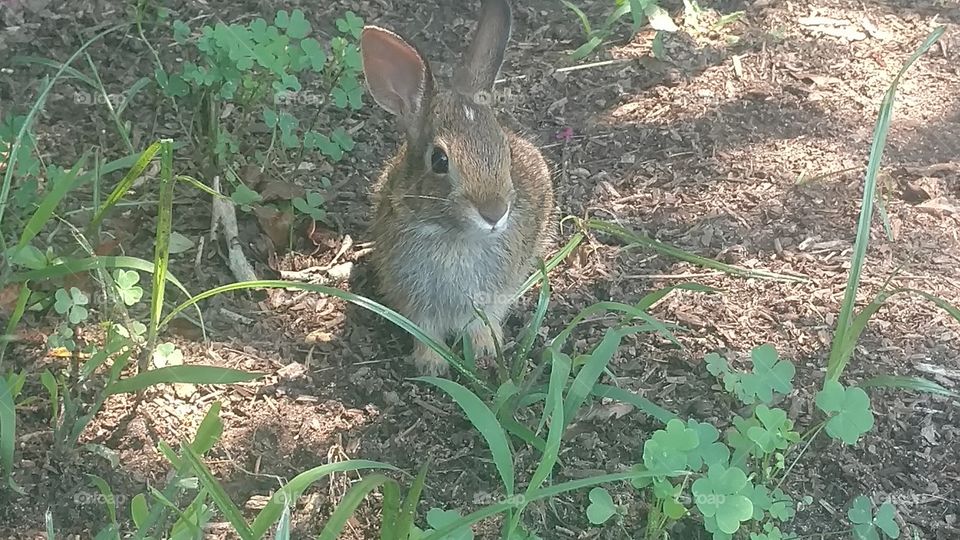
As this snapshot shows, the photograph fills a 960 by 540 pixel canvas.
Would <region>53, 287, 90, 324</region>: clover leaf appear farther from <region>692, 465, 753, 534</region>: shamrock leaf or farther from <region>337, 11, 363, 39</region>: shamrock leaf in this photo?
<region>692, 465, 753, 534</region>: shamrock leaf

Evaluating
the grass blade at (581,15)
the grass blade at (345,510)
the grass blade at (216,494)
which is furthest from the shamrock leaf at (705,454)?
the grass blade at (581,15)

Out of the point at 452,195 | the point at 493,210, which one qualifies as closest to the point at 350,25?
the point at 452,195

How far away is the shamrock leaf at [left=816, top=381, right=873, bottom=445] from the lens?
9.29 ft

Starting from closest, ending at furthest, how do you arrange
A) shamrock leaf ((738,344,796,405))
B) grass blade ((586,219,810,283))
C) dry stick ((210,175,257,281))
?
shamrock leaf ((738,344,796,405))
grass blade ((586,219,810,283))
dry stick ((210,175,257,281))

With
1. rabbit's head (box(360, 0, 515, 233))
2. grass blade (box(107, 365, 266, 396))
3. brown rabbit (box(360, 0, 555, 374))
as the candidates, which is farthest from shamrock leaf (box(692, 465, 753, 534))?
grass blade (box(107, 365, 266, 396))

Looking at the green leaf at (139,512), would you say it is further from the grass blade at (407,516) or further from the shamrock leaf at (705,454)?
the shamrock leaf at (705,454)

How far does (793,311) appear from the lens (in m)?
3.89

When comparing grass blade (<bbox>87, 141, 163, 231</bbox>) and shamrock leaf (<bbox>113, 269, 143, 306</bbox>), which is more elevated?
grass blade (<bbox>87, 141, 163, 231</bbox>)

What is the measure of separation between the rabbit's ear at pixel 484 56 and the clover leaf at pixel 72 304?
1555 millimetres

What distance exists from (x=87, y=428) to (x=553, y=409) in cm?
152

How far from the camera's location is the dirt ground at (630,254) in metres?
3.24

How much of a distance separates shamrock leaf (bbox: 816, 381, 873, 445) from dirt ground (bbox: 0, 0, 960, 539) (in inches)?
18.0

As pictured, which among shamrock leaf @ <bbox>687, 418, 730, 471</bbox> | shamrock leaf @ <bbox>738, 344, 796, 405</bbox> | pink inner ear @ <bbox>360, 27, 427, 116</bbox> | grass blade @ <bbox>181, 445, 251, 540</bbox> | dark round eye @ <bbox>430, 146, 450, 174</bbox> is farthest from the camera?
pink inner ear @ <bbox>360, 27, 427, 116</bbox>

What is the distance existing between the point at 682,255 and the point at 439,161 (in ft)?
3.30
